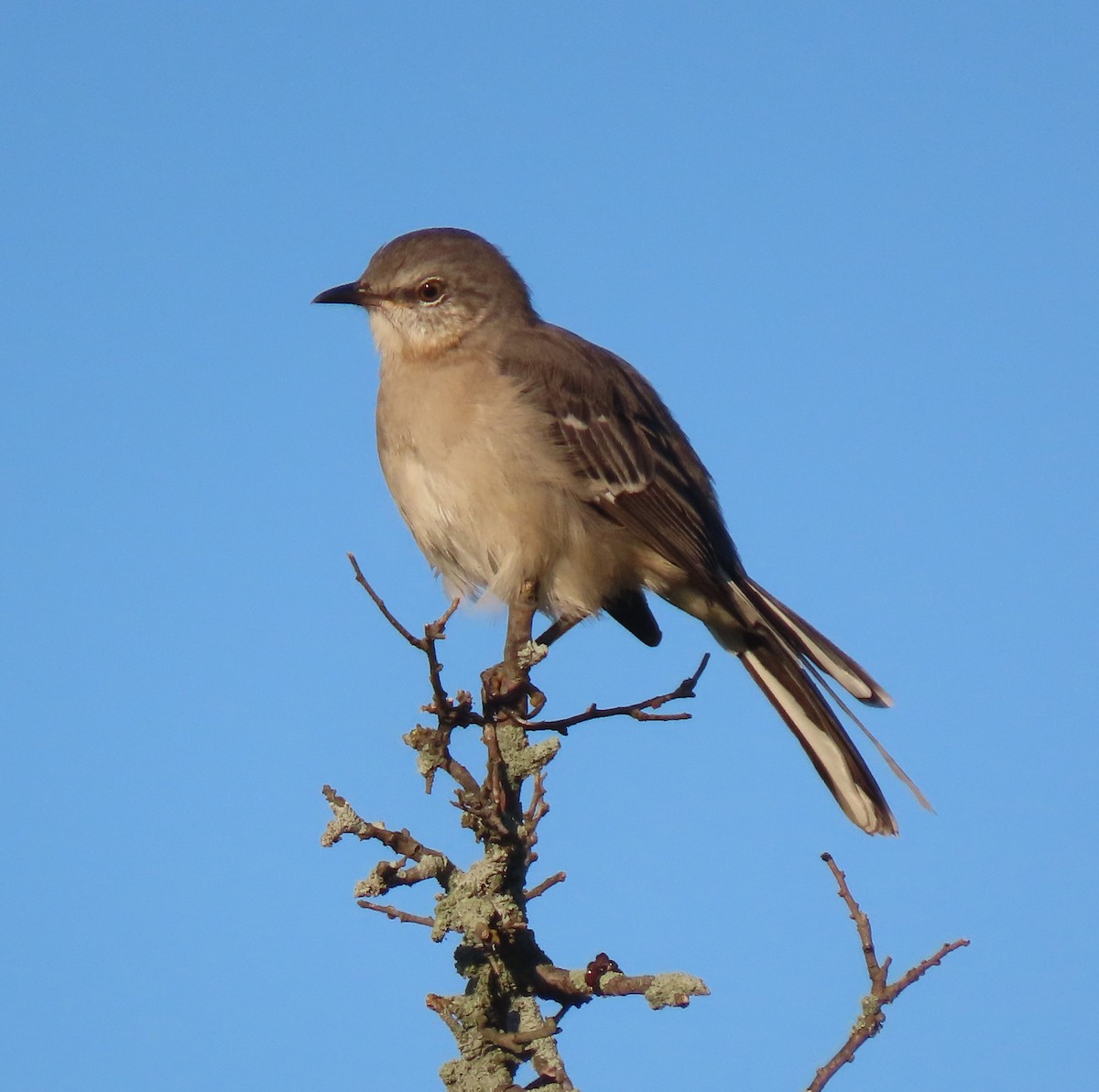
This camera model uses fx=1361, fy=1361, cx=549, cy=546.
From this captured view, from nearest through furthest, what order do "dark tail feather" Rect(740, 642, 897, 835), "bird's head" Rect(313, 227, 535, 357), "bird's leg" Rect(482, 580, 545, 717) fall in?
"bird's leg" Rect(482, 580, 545, 717) < "dark tail feather" Rect(740, 642, 897, 835) < "bird's head" Rect(313, 227, 535, 357)

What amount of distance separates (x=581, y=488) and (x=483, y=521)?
53 cm

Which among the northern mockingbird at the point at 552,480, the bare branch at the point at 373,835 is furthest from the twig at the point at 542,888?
the northern mockingbird at the point at 552,480

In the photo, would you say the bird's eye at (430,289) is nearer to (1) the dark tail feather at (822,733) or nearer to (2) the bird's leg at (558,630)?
(2) the bird's leg at (558,630)

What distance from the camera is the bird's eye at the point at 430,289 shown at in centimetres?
651

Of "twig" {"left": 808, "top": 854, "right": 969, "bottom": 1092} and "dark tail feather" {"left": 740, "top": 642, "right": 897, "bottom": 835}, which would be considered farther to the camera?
"dark tail feather" {"left": 740, "top": 642, "right": 897, "bottom": 835}

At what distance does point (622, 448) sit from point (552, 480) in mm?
534

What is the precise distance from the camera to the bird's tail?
5.87 m

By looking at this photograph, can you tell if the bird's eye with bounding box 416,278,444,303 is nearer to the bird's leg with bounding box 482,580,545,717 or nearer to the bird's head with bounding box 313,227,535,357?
the bird's head with bounding box 313,227,535,357

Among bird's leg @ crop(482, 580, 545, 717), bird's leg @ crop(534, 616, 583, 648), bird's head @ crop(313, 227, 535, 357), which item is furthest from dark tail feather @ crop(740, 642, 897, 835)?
bird's head @ crop(313, 227, 535, 357)

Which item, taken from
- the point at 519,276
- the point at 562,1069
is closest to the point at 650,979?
the point at 562,1069

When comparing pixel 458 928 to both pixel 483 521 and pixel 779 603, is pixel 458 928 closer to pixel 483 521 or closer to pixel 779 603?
pixel 483 521

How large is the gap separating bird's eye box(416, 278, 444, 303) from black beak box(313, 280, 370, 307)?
0.25 m

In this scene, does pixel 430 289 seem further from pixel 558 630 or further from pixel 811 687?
pixel 811 687

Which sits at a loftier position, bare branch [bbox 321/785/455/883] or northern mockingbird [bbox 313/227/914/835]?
northern mockingbird [bbox 313/227/914/835]
